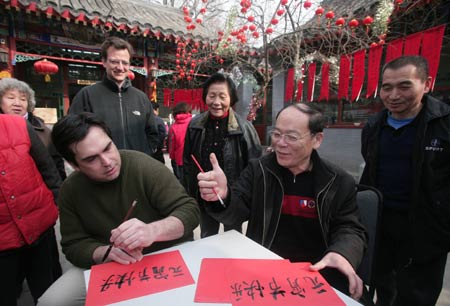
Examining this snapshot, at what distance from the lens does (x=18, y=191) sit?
1.59m

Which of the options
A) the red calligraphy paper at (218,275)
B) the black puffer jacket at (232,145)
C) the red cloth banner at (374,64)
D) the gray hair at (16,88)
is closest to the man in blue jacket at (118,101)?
the gray hair at (16,88)

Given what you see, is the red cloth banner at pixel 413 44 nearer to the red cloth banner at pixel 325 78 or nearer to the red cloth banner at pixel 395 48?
the red cloth banner at pixel 395 48

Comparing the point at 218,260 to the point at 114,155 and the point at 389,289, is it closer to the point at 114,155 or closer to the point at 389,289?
the point at 114,155

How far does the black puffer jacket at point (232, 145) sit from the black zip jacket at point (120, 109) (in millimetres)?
535

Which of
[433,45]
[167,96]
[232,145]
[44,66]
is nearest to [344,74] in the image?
[433,45]

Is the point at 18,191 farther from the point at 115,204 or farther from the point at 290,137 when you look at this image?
the point at 290,137

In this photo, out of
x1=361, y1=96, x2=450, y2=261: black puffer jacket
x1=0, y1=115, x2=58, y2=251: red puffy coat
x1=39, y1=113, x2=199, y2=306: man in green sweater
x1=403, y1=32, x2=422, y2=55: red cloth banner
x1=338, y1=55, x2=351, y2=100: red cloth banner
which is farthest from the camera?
x1=338, y1=55, x2=351, y2=100: red cloth banner

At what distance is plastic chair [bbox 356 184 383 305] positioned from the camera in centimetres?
141

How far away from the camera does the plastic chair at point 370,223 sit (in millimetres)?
1410

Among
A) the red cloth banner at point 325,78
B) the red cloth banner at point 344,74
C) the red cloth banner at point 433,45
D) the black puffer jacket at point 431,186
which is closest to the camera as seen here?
the black puffer jacket at point 431,186

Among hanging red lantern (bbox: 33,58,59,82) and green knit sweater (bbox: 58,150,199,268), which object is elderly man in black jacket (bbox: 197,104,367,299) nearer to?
green knit sweater (bbox: 58,150,199,268)

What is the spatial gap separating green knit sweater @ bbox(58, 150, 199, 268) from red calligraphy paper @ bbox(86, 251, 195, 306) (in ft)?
0.90

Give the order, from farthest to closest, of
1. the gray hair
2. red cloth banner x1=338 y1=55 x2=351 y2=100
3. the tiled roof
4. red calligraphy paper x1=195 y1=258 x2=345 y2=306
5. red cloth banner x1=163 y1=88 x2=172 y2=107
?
red cloth banner x1=163 y1=88 x2=172 y2=107
the tiled roof
red cloth banner x1=338 y1=55 x2=351 y2=100
the gray hair
red calligraphy paper x1=195 y1=258 x2=345 y2=306

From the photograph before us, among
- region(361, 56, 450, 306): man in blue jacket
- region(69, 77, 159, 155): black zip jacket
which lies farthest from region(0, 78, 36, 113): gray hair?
region(361, 56, 450, 306): man in blue jacket
